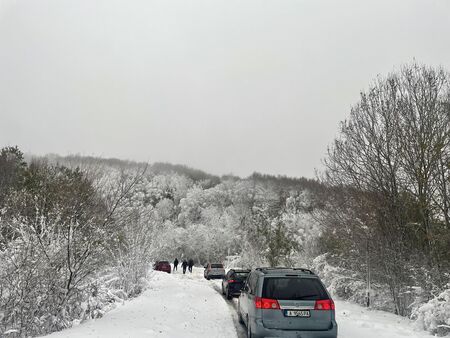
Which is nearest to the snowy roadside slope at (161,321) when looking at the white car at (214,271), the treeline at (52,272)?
the treeline at (52,272)

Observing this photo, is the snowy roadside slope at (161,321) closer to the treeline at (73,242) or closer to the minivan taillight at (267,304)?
the treeline at (73,242)

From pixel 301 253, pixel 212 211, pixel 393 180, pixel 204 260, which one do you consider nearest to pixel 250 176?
pixel 212 211

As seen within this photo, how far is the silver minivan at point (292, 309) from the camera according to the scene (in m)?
7.77

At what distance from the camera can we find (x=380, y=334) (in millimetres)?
9766

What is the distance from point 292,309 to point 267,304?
20.1 inches

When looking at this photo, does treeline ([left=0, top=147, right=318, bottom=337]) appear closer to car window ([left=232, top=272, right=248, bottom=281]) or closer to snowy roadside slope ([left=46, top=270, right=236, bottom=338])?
snowy roadside slope ([left=46, top=270, right=236, bottom=338])

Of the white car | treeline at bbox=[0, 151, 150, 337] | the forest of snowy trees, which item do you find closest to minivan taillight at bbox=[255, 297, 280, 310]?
the forest of snowy trees

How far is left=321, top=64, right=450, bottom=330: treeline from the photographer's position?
1295 centimetres

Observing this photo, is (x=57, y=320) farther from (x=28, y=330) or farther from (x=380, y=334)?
(x=380, y=334)

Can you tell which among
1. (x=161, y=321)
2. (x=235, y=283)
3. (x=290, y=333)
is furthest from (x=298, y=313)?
(x=235, y=283)

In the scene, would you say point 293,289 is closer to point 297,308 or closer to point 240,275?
point 297,308

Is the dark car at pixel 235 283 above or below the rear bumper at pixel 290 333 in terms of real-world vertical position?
below

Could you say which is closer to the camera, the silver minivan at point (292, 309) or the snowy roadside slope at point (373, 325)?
the silver minivan at point (292, 309)

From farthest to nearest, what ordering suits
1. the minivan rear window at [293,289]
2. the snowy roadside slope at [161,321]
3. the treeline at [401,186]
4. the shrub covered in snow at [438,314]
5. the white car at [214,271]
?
the white car at [214,271]
the treeline at [401,186]
the shrub covered in snow at [438,314]
the snowy roadside slope at [161,321]
the minivan rear window at [293,289]
